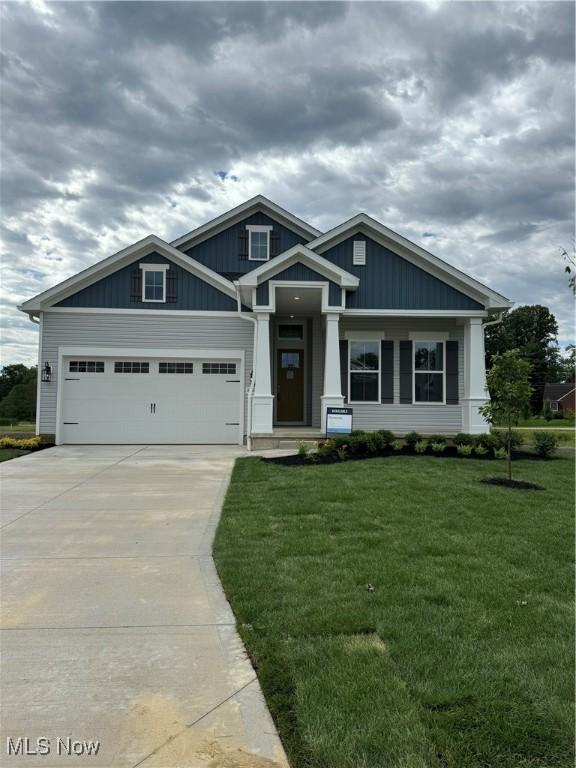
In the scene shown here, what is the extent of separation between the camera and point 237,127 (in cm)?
1338

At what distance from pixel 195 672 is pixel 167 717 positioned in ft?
1.37

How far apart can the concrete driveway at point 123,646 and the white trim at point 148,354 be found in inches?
Answer: 304

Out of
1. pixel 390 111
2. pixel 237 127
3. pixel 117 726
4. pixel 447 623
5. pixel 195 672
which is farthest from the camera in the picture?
pixel 237 127

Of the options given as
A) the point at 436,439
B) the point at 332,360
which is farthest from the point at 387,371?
the point at 436,439

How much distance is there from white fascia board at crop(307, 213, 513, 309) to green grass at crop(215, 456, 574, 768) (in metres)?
7.89

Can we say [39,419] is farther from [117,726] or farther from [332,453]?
[117,726]

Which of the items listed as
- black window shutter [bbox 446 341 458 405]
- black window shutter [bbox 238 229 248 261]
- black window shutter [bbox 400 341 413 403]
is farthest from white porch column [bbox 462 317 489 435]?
black window shutter [bbox 238 229 248 261]

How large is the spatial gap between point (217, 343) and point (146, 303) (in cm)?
221

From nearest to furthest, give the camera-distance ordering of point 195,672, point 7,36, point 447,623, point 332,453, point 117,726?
point 117,726 → point 195,672 → point 447,623 → point 7,36 → point 332,453

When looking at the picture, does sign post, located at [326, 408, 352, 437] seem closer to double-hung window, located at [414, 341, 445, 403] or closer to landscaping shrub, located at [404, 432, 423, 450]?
landscaping shrub, located at [404, 432, 423, 450]

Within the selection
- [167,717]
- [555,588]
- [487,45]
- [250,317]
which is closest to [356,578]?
[555,588]

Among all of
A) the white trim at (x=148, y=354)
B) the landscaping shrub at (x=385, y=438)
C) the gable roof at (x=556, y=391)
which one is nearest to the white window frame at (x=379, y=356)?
the landscaping shrub at (x=385, y=438)

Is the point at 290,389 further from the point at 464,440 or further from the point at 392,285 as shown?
the point at 464,440

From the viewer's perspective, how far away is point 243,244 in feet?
53.2
